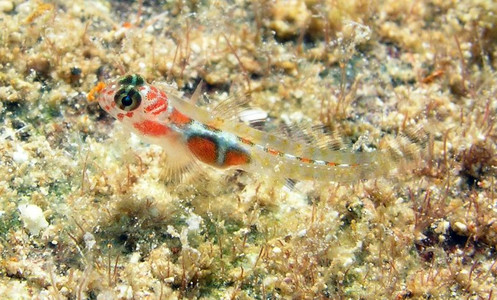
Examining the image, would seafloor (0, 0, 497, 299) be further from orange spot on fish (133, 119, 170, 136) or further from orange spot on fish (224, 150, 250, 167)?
orange spot on fish (133, 119, 170, 136)

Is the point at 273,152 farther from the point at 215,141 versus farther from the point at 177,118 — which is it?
the point at 177,118

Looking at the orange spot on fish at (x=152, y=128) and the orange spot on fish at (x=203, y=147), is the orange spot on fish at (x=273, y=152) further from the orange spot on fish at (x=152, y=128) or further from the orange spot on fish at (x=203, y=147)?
the orange spot on fish at (x=152, y=128)

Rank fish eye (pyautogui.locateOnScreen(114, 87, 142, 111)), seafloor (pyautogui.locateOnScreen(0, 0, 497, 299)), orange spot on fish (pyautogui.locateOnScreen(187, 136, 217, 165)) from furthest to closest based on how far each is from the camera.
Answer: orange spot on fish (pyautogui.locateOnScreen(187, 136, 217, 165))
seafloor (pyautogui.locateOnScreen(0, 0, 497, 299))
fish eye (pyautogui.locateOnScreen(114, 87, 142, 111))

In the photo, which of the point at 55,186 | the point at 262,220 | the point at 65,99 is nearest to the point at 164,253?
the point at 262,220

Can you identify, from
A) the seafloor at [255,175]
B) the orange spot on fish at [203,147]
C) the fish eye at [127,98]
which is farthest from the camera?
the orange spot on fish at [203,147]

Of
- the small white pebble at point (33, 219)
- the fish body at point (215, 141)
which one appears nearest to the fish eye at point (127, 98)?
the fish body at point (215, 141)

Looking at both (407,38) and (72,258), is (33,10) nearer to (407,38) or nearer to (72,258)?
(72,258)

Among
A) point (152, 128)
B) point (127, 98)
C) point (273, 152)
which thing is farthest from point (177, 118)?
point (273, 152)

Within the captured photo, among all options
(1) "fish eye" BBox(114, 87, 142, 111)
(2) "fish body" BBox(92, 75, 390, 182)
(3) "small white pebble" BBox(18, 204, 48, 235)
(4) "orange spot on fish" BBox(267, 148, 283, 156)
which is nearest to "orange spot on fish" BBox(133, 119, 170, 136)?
(2) "fish body" BBox(92, 75, 390, 182)
